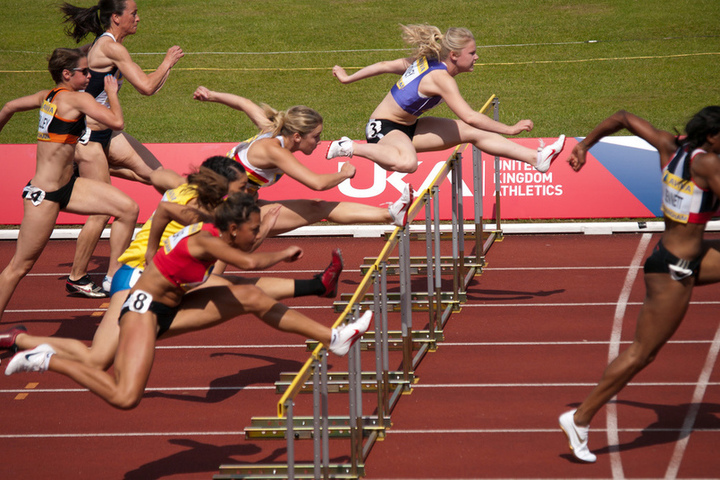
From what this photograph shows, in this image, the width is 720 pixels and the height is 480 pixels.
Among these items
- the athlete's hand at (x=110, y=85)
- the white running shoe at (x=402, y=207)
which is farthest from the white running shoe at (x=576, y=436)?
the athlete's hand at (x=110, y=85)

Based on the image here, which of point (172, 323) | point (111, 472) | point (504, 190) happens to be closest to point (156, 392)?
point (111, 472)

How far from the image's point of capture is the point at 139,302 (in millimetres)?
5641

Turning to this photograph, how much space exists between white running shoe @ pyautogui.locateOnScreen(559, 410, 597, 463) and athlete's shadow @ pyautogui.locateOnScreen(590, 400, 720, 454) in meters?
0.28

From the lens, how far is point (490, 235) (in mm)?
10867

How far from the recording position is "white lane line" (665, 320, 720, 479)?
5.99 m

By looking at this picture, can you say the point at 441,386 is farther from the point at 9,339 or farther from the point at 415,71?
the point at 9,339

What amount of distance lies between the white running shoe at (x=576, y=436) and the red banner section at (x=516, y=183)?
5561 millimetres

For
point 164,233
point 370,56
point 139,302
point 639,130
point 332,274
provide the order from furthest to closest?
point 370,56 < point 332,274 < point 164,233 < point 639,130 < point 139,302

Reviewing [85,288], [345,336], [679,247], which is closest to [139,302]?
[345,336]

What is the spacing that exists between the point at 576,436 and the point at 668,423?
1.01m

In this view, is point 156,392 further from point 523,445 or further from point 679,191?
point 679,191

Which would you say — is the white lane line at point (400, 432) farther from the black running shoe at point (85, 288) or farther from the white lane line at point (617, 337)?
the black running shoe at point (85, 288)

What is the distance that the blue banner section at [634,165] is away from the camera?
11.1m

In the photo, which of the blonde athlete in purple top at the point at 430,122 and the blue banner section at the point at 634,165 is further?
the blue banner section at the point at 634,165
